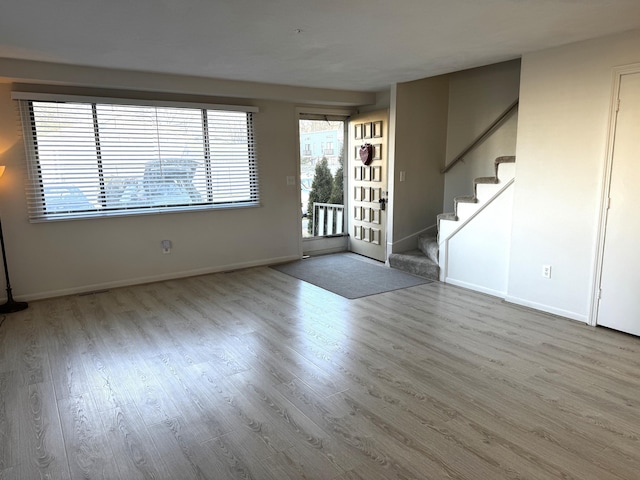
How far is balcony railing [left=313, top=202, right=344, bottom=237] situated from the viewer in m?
6.55

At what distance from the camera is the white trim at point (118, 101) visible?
4.16 meters

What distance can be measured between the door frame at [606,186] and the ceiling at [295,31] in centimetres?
31

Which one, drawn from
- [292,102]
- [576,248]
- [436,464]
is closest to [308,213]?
[292,102]

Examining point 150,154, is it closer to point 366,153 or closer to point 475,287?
point 366,153

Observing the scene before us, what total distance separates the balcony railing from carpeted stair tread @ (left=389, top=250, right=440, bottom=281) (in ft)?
4.35

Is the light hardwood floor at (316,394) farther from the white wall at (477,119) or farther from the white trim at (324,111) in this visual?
Result: the white trim at (324,111)

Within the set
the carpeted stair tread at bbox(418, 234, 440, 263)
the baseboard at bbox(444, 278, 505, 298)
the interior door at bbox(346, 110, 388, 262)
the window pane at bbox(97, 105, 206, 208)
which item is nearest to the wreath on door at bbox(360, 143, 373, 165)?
the interior door at bbox(346, 110, 388, 262)

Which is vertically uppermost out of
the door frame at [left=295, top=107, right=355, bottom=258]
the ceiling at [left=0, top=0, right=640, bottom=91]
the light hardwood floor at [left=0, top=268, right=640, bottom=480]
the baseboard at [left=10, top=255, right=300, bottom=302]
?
the ceiling at [left=0, top=0, right=640, bottom=91]

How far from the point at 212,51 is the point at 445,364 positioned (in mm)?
3124

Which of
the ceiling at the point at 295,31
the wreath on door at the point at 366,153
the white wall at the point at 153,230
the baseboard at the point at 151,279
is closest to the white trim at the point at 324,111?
the white wall at the point at 153,230

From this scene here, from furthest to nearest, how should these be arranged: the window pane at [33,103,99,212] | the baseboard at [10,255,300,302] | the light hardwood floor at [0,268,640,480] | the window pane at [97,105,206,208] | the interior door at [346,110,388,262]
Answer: the interior door at [346,110,388,262] → the window pane at [97,105,206,208] → the baseboard at [10,255,300,302] → the window pane at [33,103,99,212] → the light hardwood floor at [0,268,640,480]

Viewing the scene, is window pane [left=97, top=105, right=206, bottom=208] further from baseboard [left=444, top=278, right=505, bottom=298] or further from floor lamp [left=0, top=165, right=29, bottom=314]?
baseboard [left=444, top=278, right=505, bottom=298]

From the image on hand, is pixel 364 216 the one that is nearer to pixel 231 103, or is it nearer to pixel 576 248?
pixel 231 103

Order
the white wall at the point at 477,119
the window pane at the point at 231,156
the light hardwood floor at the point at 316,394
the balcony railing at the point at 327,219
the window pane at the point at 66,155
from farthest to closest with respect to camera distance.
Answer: the balcony railing at the point at 327,219
the window pane at the point at 231,156
the white wall at the point at 477,119
the window pane at the point at 66,155
the light hardwood floor at the point at 316,394
